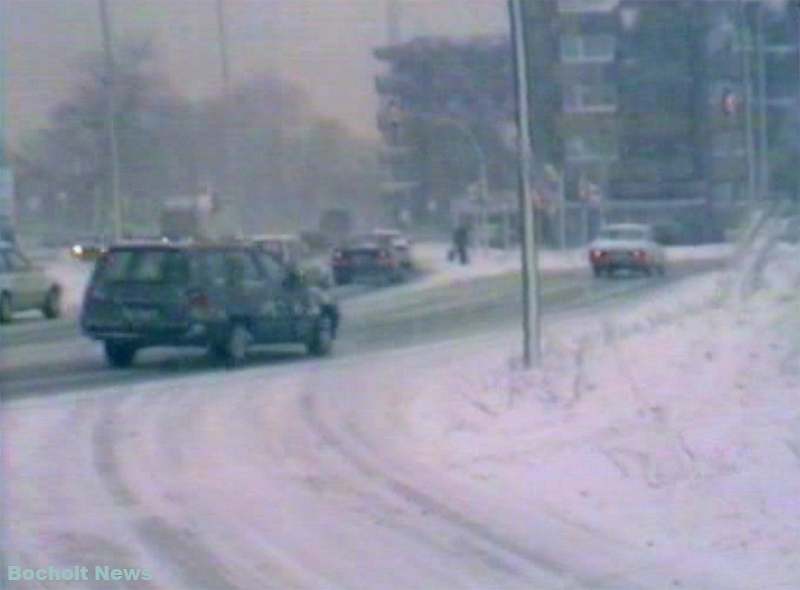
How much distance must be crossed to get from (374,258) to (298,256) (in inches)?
198

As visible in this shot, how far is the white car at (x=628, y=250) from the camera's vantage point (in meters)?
32.4

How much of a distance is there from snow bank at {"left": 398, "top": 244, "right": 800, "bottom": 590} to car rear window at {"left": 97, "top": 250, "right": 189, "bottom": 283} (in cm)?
409

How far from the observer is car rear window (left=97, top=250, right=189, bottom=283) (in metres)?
22.6

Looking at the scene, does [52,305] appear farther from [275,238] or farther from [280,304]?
[280,304]

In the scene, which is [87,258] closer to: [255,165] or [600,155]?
[255,165]

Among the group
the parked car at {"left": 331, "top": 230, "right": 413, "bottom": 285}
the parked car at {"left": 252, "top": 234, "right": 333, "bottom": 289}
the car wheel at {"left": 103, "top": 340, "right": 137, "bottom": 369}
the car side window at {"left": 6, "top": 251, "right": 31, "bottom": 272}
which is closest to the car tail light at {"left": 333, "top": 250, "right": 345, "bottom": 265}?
the parked car at {"left": 331, "top": 230, "right": 413, "bottom": 285}

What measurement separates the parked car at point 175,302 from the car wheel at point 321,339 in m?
0.86

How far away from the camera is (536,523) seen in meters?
11.4

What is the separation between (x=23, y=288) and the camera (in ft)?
107

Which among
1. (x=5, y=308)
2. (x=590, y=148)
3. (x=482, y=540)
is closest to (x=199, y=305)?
(x=590, y=148)

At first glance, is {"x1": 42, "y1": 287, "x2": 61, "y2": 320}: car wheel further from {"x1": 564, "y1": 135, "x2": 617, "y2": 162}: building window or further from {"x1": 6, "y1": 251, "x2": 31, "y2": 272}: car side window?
{"x1": 564, "y1": 135, "x2": 617, "y2": 162}: building window

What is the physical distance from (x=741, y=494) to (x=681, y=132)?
1906 centimetres

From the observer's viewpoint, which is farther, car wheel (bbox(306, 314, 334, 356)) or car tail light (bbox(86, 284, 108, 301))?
car wheel (bbox(306, 314, 334, 356))

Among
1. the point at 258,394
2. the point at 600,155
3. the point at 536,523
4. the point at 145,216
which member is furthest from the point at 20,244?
the point at 536,523
